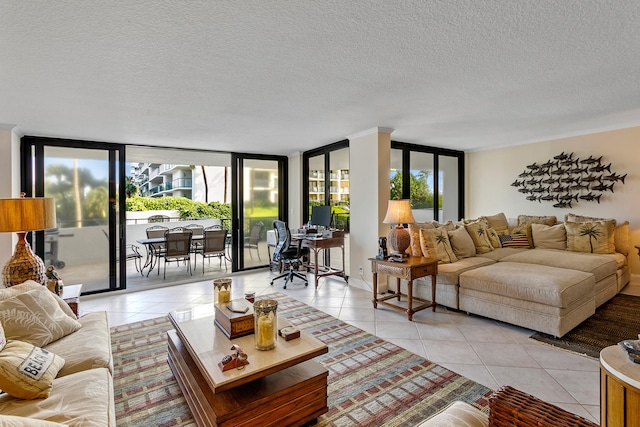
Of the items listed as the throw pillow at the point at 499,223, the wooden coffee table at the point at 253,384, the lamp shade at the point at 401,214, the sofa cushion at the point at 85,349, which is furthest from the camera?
the throw pillow at the point at 499,223

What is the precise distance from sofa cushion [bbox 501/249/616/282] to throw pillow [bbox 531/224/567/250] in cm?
28

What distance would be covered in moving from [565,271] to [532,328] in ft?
2.72

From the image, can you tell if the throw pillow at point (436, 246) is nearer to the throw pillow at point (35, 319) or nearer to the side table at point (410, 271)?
the side table at point (410, 271)

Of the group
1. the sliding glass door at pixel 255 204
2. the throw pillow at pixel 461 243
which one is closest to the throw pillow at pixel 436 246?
the throw pillow at pixel 461 243

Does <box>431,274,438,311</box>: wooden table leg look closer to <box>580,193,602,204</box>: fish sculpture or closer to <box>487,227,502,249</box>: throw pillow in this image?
<box>487,227,502,249</box>: throw pillow

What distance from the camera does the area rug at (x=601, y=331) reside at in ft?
9.11

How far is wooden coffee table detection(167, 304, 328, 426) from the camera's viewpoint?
5.26 feet

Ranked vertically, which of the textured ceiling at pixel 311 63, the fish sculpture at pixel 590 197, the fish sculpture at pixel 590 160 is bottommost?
the fish sculpture at pixel 590 197

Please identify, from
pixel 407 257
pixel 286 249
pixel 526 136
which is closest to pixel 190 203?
pixel 286 249

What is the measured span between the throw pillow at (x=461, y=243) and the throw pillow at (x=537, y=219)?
1609 millimetres

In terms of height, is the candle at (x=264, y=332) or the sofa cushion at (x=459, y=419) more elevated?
the candle at (x=264, y=332)

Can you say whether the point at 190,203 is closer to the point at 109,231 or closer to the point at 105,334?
the point at 109,231

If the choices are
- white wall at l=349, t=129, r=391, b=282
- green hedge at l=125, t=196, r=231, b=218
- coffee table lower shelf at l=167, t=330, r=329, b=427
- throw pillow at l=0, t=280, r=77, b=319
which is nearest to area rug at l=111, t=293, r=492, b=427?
coffee table lower shelf at l=167, t=330, r=329, b=427

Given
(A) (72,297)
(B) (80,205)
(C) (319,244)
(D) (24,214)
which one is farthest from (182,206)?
(D) (24,214)
